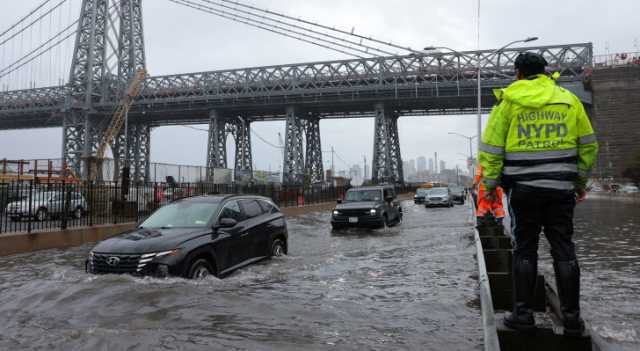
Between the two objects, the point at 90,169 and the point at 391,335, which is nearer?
the point at 391,335

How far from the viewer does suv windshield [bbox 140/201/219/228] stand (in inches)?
301

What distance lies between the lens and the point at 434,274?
25.7ft

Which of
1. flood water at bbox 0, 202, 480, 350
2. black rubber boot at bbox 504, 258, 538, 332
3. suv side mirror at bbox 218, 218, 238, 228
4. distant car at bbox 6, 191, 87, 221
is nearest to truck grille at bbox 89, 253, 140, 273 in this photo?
flood water at bbox 0, 202, 480, 350

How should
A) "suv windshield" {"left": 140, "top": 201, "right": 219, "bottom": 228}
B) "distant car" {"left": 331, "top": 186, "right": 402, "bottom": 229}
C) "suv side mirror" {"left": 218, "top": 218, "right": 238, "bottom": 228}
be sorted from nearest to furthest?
"suv side mirror" {"left": 218, "top": 218, "right": 238, "bottom": 228} → "suv windshield" {"left": 140, "top": 201, "right": 219, "bottom": 228} → "distant car" {"left": 331, "top": 186, "right": 402, "bottom": 229}

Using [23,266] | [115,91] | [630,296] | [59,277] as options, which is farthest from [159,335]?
[115,91]

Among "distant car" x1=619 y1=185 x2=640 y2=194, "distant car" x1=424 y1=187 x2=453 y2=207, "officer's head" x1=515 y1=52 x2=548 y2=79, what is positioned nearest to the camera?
"officer's head" x1=515 y1=52 x2=548 y2=79

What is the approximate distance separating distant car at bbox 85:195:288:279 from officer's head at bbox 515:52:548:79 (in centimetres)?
489

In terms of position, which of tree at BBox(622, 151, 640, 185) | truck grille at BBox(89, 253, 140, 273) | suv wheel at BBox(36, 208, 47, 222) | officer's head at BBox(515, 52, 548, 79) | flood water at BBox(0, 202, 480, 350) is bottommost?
flood water at BBox(0, 202, 480, 350)

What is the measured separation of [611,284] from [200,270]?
5.96 meters

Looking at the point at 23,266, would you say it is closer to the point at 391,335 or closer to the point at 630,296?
the point at 391,335

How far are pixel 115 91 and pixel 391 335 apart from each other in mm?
74183

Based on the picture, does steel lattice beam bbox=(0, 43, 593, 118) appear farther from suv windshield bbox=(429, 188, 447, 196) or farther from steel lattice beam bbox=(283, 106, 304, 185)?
suv windshield bbox=(429, 188, 447, 196)

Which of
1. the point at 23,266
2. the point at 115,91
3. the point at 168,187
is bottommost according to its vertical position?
the point at 23,266

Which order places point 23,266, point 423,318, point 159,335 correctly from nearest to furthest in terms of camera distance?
1. point 159,335
2. point 423,318
3. point 23,266
